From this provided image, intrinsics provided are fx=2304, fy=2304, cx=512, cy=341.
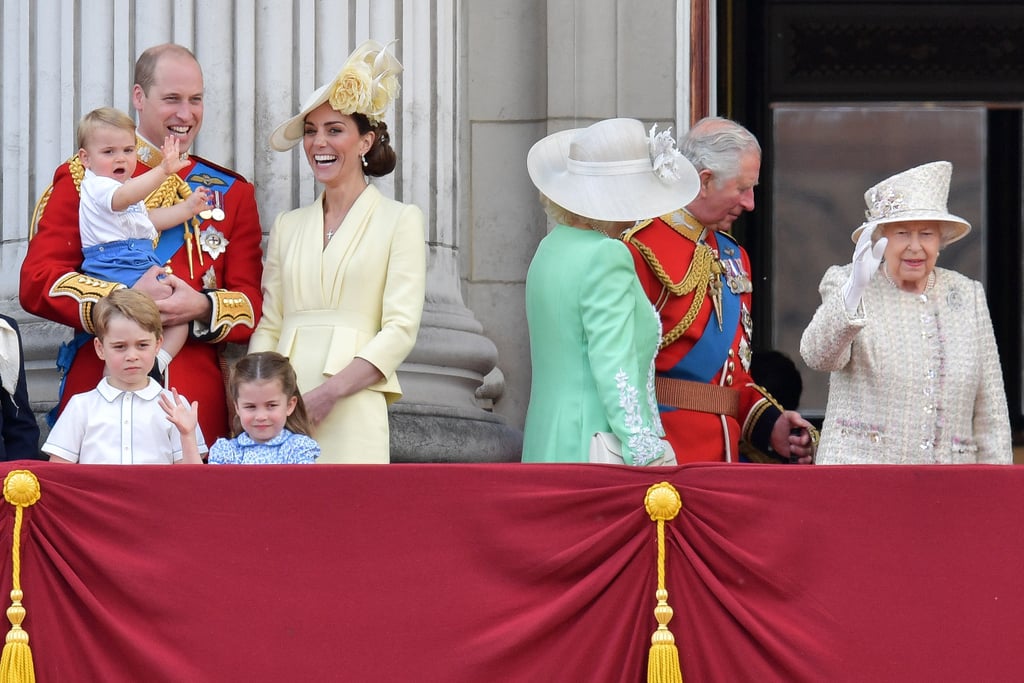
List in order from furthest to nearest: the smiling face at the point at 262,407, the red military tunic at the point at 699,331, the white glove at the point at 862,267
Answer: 1. the red military tunic at the point at 699,331
2. the white glove at the point at 862,267
3. the smiling face at the point at 262,407

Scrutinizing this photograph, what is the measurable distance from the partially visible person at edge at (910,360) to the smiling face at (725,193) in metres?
0.43

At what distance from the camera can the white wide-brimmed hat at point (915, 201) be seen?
5957 mm

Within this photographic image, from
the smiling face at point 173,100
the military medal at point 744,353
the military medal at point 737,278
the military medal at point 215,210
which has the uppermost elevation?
the smiling face at point 173,100

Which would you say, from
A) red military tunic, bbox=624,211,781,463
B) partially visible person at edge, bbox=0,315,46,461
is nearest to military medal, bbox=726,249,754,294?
red military tunic, bbox=624,211,781,463

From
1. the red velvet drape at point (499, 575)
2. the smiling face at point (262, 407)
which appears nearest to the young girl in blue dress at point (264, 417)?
the smiling face at point (262, 407)

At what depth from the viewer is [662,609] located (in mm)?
5109

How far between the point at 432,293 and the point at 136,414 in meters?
1.73

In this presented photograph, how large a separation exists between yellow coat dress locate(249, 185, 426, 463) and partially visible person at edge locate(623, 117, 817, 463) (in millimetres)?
638

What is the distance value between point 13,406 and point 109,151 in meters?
0.70

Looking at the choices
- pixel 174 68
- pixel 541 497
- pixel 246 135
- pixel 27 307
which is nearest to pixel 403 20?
pixel 246 135

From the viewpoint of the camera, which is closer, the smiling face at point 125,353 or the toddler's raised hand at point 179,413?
the toddler's raised hand at point 179,413

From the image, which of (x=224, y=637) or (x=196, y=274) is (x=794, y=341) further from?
(x=224, y=637)

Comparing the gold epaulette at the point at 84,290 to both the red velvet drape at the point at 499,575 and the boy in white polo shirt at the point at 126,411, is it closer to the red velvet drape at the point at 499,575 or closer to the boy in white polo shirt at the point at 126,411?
the boy in white polo shirt at the point at 126,411

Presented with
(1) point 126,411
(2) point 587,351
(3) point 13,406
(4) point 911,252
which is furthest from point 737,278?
(3) point 13,406
